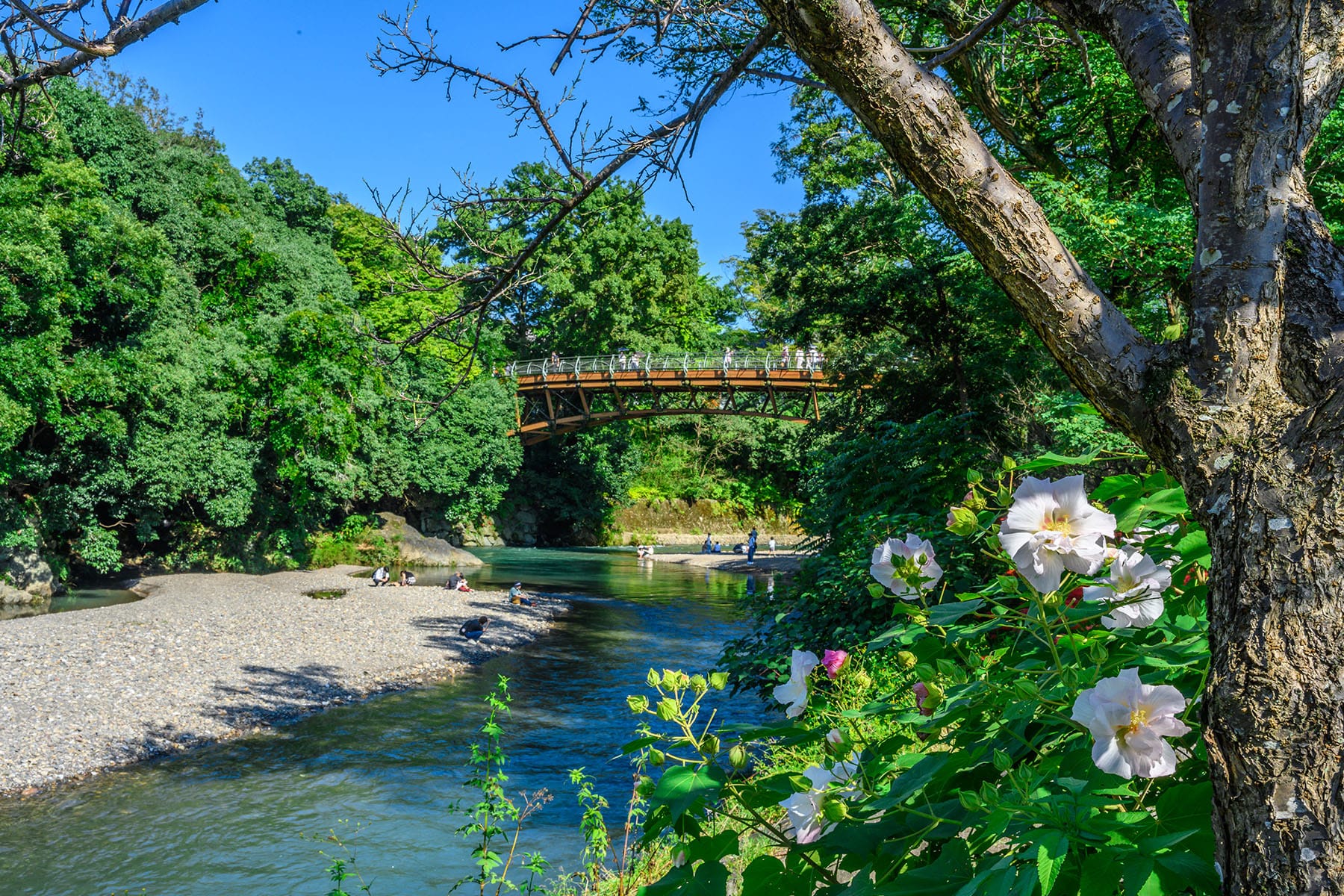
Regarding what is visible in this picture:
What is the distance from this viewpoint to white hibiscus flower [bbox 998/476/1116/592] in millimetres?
1090

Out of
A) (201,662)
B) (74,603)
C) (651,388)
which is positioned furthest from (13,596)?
(651,388)

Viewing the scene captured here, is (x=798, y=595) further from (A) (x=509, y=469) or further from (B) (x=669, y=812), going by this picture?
(A) (x=509, y=469)

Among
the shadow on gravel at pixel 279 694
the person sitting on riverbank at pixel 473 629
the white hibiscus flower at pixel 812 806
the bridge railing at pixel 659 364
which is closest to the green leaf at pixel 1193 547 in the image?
the white hibiscus flower at pixel 812 806

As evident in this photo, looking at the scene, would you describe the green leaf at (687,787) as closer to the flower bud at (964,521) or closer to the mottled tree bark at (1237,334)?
the flower bud at (964,521)

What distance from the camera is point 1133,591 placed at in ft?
4.17

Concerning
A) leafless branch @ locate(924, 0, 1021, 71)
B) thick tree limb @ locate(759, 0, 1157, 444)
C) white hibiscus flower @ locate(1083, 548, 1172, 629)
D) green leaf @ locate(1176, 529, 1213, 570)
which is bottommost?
white hibiscus flower @ locate(1083, 548, 1172, 629)

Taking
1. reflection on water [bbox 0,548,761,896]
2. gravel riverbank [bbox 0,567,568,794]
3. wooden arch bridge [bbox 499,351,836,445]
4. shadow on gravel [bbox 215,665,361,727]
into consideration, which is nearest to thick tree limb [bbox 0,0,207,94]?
reflection on water [bbox 0,548,761,896]

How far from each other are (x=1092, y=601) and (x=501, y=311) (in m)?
2.71

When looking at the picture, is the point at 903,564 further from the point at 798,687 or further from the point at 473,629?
the point at 473,629

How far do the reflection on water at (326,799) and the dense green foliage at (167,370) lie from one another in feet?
17.5

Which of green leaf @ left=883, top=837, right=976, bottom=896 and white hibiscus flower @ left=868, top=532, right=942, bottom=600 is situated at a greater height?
white hibiscus flower @ left=868, top=532, right=942, bottom=600

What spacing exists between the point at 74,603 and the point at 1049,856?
19.8 meters

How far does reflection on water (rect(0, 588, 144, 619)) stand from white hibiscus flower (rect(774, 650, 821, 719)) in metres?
17.3

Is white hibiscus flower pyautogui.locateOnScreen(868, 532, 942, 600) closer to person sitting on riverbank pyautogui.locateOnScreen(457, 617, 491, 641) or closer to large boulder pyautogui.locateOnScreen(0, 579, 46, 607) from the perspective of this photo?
person sitting on riverbank pyautogui.locateOnScreen(457, 617, 491, 641)
